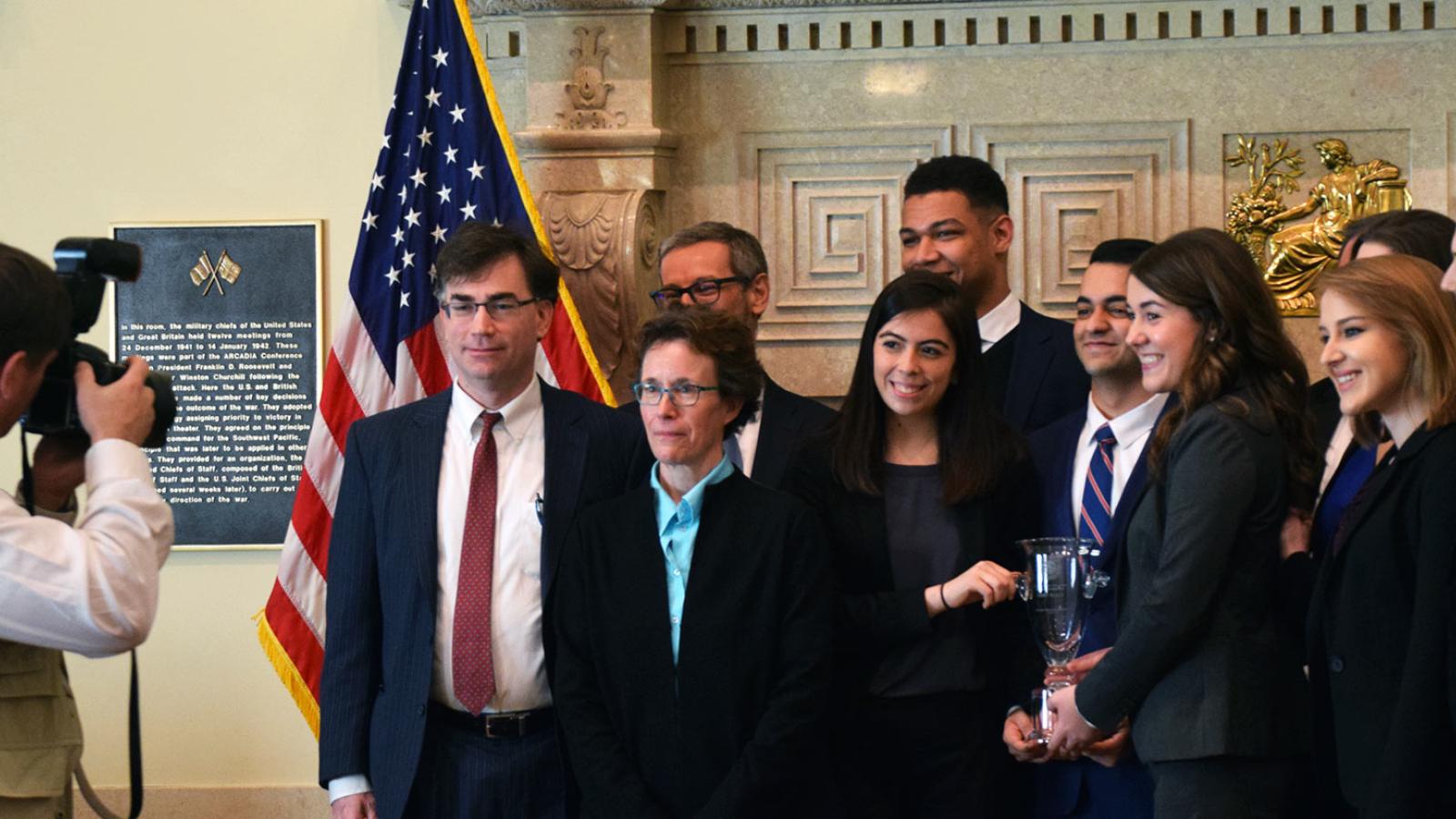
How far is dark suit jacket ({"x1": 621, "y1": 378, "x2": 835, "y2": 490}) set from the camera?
11.3ft

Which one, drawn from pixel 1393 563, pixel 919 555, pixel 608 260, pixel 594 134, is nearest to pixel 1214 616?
pixel 1393 563

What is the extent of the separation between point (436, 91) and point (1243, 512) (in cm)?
254

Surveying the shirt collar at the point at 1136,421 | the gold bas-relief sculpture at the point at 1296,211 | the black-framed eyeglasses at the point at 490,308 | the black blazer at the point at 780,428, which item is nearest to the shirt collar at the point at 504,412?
the black-framed eyeglasses at the point at 490,308

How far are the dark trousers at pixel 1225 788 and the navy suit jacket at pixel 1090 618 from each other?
11.0 inches

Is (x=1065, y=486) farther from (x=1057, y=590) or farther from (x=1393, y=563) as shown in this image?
(x=1393, y=563)

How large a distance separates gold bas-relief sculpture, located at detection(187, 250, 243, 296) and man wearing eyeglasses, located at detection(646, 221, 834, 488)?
1.62m

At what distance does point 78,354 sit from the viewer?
233 centimetres

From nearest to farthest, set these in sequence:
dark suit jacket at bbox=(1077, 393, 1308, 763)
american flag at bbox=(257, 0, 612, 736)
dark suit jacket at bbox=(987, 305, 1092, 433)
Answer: dark suit jacket at bbox=(1077, 393, 1308, 763) → dark suit jacket at bbox=(987, 305, 1092, 433) → american flag at bbox=(257, 0, 612, 736)

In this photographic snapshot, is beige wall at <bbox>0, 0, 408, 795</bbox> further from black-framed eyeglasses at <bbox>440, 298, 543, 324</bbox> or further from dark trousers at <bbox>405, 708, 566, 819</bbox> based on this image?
dark trousers at <bbox>405, 708, 566, 819</bbox>

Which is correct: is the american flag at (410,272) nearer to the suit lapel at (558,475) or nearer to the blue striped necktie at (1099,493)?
the suit lapel at (558,475)

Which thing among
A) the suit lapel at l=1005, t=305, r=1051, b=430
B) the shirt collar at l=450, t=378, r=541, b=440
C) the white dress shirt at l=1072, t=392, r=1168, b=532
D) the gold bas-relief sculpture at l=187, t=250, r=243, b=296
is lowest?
the white dress shirt at l=1072, t=392, r=1168, b=532

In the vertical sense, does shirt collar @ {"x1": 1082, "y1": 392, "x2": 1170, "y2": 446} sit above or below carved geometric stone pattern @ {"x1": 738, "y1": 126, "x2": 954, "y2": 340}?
below

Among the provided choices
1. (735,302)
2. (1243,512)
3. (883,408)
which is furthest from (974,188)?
(1243,512)

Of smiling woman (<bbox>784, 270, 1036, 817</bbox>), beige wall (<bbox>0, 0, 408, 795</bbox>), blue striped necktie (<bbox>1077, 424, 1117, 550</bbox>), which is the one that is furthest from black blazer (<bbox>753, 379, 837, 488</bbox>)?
beige wall (<bbox>0, 0, 408, 795</bbox>)
